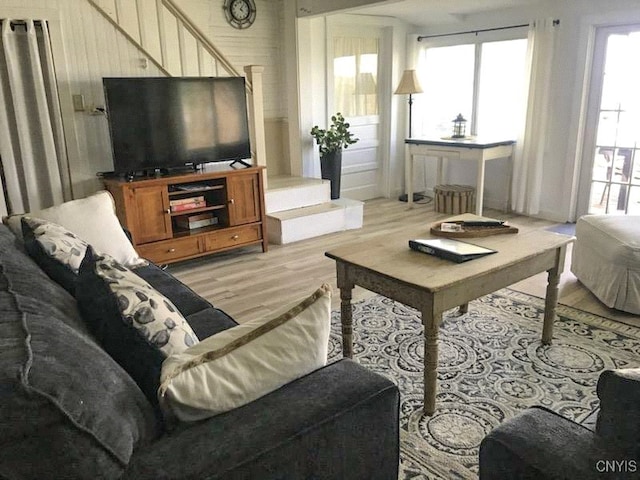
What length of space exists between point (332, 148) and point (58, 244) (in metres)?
3.84

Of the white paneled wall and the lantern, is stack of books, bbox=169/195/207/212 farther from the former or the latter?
the lantern

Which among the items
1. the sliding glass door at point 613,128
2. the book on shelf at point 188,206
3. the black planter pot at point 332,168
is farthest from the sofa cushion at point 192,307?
the sliding glass door at point 613,128

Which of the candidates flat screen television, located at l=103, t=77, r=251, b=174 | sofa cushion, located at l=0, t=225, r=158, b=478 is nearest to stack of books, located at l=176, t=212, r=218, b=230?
flat screen television, located at l=103, t=77, r=251, b=174

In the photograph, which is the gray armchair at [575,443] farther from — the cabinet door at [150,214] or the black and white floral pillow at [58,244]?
the cabinet door at [150,214]

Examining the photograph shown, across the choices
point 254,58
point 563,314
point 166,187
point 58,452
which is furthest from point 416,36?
point 58,452

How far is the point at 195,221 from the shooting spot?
14.0ft

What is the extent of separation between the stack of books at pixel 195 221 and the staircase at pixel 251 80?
64cm

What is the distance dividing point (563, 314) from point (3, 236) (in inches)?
114

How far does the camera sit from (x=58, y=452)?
0.88 meters

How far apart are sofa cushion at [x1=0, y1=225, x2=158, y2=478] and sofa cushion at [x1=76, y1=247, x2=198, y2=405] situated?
0.42 ft

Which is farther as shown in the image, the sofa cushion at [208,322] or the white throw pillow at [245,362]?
the sofa cushion at [208,322]

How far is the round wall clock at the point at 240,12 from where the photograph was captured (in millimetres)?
5168

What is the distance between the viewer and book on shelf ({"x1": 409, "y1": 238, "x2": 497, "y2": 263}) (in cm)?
229

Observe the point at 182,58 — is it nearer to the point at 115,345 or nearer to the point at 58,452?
the point at 115,345
